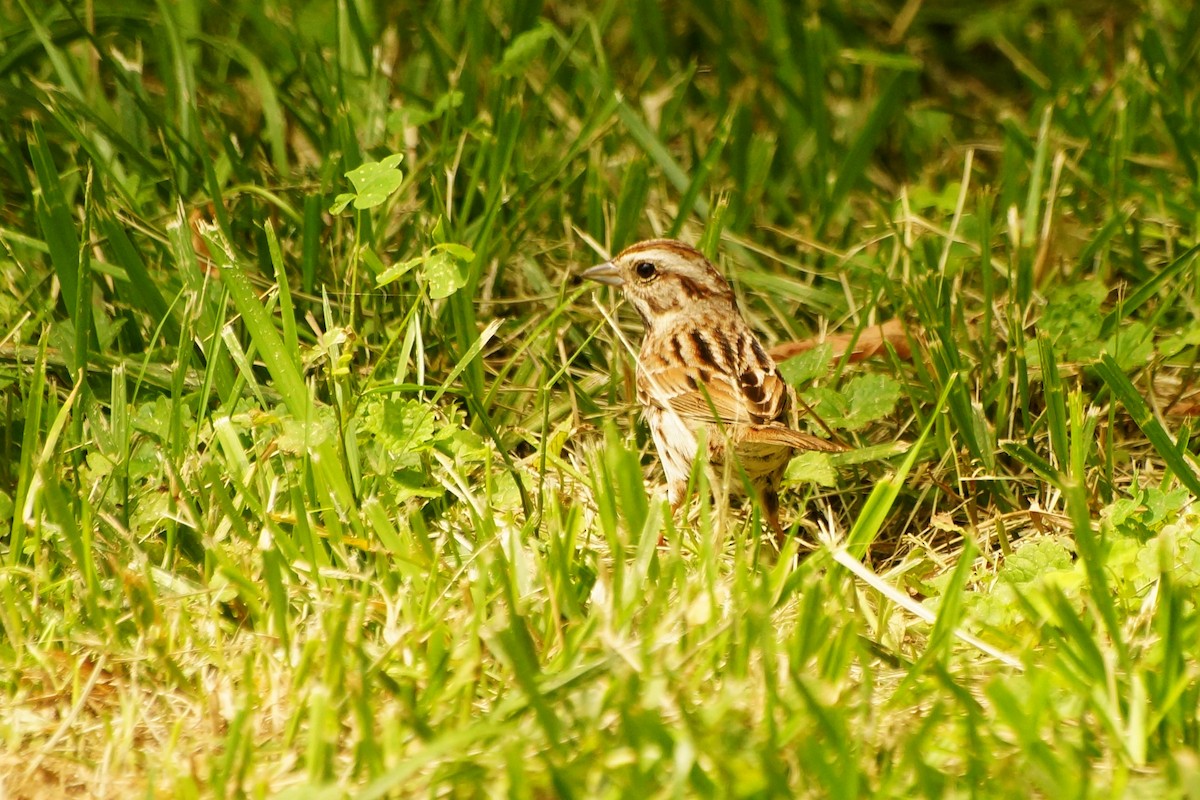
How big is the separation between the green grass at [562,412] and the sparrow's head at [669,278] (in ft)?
0.56

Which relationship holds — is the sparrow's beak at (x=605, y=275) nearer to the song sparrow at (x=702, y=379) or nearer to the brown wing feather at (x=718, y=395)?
the song sparrow at (x=702, y=379)

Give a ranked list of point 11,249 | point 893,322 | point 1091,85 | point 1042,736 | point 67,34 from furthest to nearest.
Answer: point 1091,85 → point 67,34 → point 893,322 → point 11,249 → point 1042,736

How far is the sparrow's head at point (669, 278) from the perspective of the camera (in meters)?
5.14

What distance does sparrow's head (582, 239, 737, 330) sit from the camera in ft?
16.9

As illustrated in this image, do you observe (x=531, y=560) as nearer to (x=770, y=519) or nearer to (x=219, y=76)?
(x=770, y=519)

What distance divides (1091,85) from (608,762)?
186 inches

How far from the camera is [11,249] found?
4.91 m

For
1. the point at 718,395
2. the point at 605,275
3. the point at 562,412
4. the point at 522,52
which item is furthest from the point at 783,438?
the point at 522,52

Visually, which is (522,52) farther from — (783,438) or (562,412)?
(783,438)

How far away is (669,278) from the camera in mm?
5168

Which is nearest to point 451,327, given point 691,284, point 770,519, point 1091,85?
point 691,284

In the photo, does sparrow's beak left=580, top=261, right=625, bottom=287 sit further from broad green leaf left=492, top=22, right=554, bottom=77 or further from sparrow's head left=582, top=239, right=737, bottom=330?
broad green leaf left=492, top=22, right=554, bottom=77

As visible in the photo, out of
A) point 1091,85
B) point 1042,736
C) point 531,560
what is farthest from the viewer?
point 1091,85

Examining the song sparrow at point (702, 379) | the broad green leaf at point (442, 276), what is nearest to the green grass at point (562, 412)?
the broad green leaf at point (442, 276)
